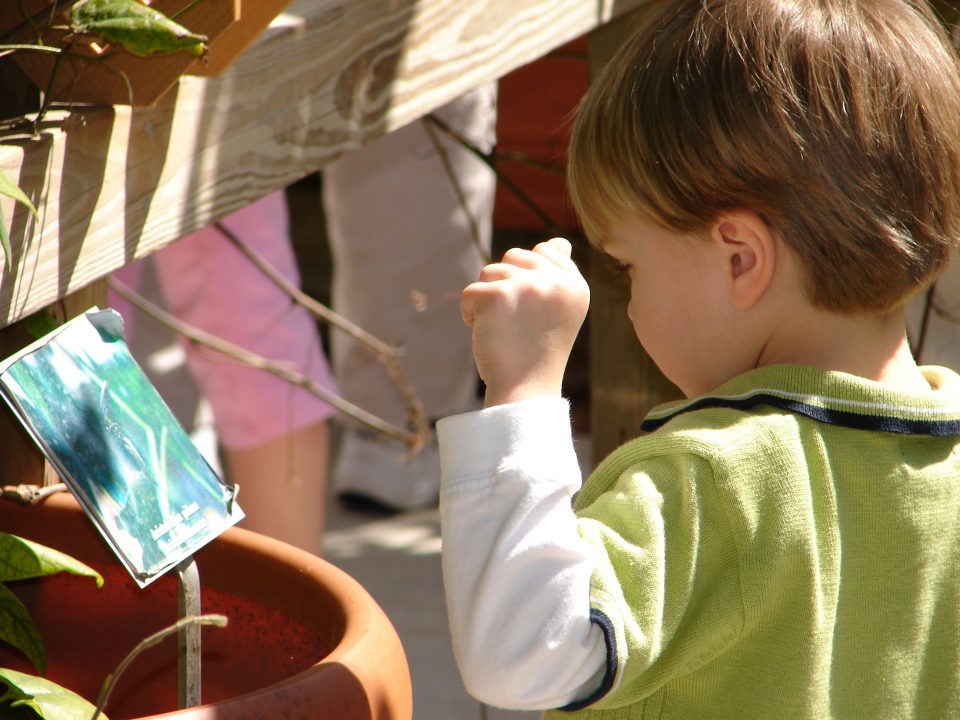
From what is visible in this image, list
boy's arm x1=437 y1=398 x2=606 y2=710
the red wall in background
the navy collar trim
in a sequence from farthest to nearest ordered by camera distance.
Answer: the red wall in background
the navy collar trim
boy's arm x1=437 y1=398 x2=606 y2=710

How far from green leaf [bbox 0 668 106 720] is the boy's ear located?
0.65 m

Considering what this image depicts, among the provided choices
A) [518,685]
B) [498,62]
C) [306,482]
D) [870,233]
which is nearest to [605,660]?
[518,685]

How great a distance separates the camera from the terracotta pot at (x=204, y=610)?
1.11 metres

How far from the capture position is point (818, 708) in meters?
1.07

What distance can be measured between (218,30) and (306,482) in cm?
139

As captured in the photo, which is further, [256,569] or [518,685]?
[256,569]

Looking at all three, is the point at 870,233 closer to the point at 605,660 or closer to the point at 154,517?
the point at 605,660

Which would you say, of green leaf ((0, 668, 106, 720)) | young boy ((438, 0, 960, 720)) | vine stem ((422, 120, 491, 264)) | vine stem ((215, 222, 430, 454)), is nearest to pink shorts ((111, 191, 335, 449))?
vine stem ((215, 222, 430, 454))

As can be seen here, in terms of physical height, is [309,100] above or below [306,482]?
above

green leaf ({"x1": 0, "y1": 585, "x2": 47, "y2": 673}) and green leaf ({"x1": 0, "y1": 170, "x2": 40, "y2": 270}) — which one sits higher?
green leaf ({"x1": 0, "y1": 170, "x2": 40, "y2": 270})

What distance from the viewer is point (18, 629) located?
101 centimetres

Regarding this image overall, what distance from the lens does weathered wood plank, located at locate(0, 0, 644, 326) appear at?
1047mm

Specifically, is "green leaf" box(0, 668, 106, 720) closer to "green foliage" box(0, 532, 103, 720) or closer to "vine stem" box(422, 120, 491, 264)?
"green foliage" box(0, 532, 103, 720)

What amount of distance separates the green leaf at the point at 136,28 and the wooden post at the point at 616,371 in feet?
3.65
